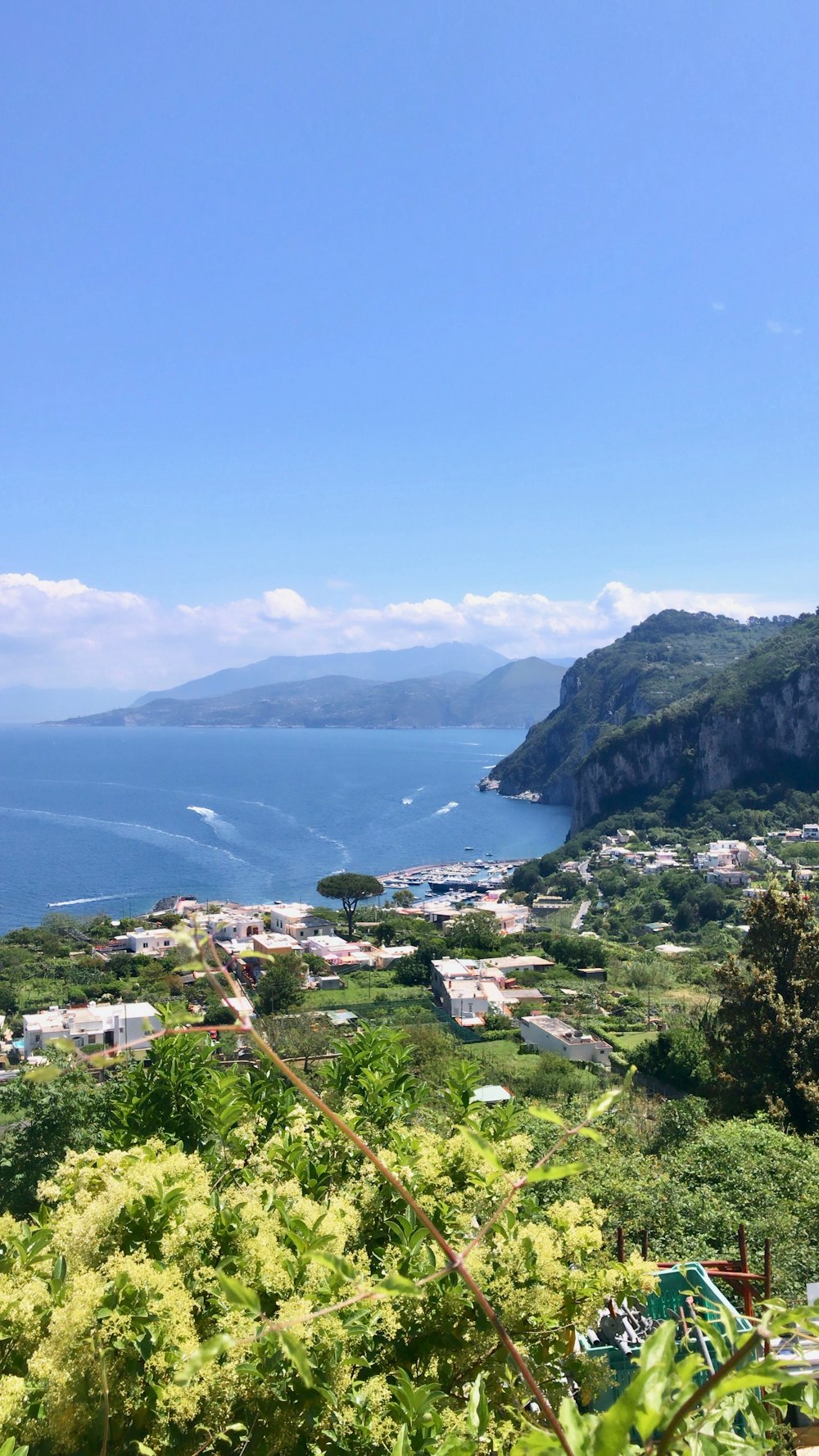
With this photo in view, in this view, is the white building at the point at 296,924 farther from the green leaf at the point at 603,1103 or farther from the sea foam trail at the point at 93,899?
the green leaf at the point at 603,1103

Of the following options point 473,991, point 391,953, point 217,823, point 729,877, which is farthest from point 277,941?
point 217,823

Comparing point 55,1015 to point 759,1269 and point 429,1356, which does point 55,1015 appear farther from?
point 429,1356

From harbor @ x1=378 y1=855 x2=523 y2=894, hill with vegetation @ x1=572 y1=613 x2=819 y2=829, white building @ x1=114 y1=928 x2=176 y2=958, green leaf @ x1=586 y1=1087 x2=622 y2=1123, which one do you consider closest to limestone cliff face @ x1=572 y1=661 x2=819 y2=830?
hill with vegetation @ x1=572 y1=613 x2=819 y2=829

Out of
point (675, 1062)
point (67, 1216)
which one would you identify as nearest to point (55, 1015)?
point (675, 1062)

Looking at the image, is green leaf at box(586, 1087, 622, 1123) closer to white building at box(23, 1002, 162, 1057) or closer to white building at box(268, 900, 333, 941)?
white building at box(23, 1002, 162, 1057)

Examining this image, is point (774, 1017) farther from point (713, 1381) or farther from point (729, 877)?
point (729, 877)
